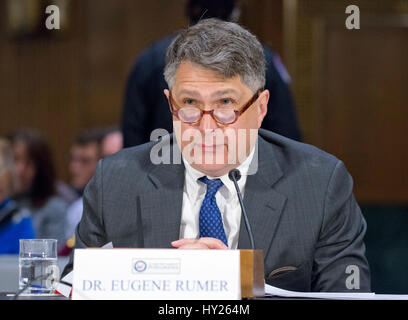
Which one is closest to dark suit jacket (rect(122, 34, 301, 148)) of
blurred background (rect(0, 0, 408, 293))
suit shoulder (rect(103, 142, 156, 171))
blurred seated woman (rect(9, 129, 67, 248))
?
suit shoulder (rect(103, 142, 156, 171))

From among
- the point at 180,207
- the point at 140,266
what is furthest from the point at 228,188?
the point at 140,266

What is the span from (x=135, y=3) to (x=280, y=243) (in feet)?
13.8

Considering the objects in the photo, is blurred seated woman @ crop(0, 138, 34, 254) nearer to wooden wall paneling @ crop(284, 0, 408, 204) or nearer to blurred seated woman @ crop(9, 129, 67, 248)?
blurred seated woman @ crop(9, 129, 67, 248)

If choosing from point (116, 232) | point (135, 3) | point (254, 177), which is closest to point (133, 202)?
point (116, 232)

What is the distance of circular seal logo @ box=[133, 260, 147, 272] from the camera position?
1639 millimetres

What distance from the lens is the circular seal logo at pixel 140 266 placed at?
5.38 feet

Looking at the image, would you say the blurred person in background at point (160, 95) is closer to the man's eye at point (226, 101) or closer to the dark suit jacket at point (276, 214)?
the dark suit jacket at point (276, 214)

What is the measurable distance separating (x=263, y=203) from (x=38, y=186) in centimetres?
296

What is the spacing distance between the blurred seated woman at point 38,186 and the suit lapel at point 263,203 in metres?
2.42

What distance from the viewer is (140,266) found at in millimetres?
1646

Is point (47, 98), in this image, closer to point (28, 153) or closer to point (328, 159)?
point (28, 153)

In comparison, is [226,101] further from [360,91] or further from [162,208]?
[360,91]

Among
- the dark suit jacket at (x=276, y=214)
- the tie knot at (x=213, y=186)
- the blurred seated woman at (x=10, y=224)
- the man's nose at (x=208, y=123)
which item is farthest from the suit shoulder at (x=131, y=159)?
the blurred seated woman at (x=10, y=224)
